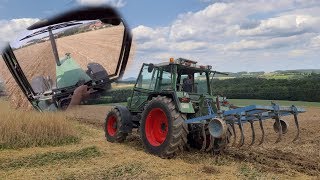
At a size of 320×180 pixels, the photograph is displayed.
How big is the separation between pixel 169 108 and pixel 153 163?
1.17 meters

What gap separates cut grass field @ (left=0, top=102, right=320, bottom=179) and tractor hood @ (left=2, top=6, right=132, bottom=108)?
1.26m

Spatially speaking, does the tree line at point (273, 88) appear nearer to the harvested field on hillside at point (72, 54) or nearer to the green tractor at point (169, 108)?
the green tractor at point (169, 108)

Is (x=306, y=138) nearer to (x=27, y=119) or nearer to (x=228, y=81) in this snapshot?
(x=27, y=119)

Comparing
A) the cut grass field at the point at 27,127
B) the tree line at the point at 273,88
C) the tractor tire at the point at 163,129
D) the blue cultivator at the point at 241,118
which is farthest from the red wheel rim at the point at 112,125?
the tree line at the point at 273,88

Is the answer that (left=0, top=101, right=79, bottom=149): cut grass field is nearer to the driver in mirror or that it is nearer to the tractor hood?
the tractor hood

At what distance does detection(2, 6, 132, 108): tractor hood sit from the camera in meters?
6.58

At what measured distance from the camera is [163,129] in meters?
8.28

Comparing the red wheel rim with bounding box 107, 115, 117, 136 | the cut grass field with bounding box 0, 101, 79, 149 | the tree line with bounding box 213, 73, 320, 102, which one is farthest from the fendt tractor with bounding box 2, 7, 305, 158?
the tree line with bounding box 213, 73, 320, 102

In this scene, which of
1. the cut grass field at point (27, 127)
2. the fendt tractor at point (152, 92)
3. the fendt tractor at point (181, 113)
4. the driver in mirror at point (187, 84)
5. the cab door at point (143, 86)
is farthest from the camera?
the cab door at point (143, 86)

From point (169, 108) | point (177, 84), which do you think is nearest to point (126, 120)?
point (177, 84)

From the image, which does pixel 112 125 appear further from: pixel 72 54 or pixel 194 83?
pixel 72 54

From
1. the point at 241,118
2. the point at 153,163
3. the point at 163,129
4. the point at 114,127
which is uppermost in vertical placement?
the point at 241,118

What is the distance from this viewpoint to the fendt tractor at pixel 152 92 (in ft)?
21.5

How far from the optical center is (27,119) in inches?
339
